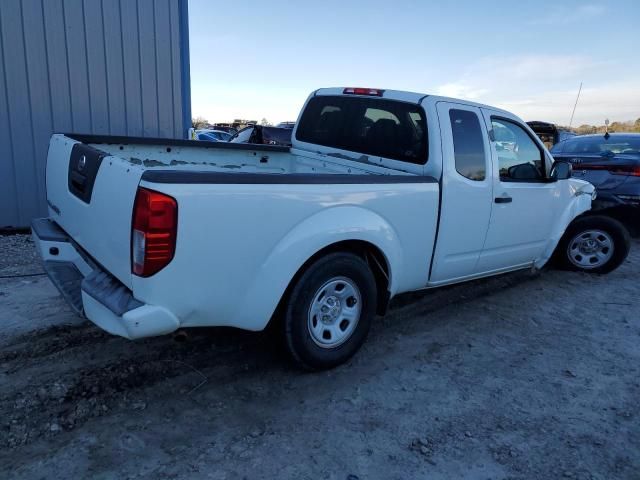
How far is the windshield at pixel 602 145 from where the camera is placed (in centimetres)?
706

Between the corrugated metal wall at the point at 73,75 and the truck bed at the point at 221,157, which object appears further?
the corrugated metal wall at the point at 73,75

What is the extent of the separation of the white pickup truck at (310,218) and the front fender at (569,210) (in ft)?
0.11

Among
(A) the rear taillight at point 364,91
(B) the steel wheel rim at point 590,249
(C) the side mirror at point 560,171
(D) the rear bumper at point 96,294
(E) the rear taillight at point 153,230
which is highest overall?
(A) the rear taillight at point 364,91

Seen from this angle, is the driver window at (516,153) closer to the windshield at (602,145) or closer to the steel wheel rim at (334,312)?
the steel wheel rim at (334,312)

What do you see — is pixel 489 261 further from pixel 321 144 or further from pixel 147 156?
pixel 147 156

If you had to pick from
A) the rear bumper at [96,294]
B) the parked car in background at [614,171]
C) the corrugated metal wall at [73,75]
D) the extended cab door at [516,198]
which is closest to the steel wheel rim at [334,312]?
the rear bumper at [96,294]

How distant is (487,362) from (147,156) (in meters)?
3.14

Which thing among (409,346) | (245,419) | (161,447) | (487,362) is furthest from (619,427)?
(161,447)

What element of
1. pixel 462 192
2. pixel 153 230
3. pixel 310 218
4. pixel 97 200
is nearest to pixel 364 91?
pixel 462 192

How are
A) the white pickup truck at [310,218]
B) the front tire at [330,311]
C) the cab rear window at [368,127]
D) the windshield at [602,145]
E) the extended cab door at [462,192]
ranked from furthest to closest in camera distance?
the windshield at [602,145] → the cab rear window at [368,127] → the extended cab door at [462,192] → the front tire at [330,311] → the white pickup truck at [310,218]

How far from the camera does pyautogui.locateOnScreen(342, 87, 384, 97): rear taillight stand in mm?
4078

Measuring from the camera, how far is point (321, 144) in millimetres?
4488

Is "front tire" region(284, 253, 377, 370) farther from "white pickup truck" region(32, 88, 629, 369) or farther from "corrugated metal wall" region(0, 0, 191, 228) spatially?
"corrugated metal wall" region(0, 0, 191, 228)

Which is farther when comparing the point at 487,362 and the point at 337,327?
the point at 487,362
